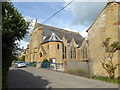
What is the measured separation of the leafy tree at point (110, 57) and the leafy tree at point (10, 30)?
32.0ft

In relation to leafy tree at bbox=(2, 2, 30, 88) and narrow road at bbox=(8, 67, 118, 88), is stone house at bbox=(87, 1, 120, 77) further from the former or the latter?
leafy tree at bbox=(2, 2, 30, 88)

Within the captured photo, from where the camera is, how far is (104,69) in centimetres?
1376

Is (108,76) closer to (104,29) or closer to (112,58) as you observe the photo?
(112,58)

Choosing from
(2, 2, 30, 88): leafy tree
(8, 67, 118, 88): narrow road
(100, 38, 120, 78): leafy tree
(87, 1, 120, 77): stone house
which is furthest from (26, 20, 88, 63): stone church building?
(2, 2, 30, 88): leafy tree

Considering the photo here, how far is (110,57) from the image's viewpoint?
42.8 feet

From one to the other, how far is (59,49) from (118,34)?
19.0 m

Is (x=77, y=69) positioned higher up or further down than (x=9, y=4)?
further down

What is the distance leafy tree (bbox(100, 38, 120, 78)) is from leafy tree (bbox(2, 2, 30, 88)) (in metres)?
9.74

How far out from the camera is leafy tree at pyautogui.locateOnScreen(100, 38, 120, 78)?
41.1 feet

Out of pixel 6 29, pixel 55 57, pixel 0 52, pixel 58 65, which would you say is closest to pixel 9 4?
pixel 6 29

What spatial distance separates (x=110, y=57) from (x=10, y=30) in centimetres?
1154

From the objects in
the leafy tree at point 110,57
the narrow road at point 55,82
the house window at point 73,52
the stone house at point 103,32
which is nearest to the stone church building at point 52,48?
the house window at point 73,52

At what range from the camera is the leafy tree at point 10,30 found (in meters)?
5.54

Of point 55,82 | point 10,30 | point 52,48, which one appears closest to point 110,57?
point 55,82
